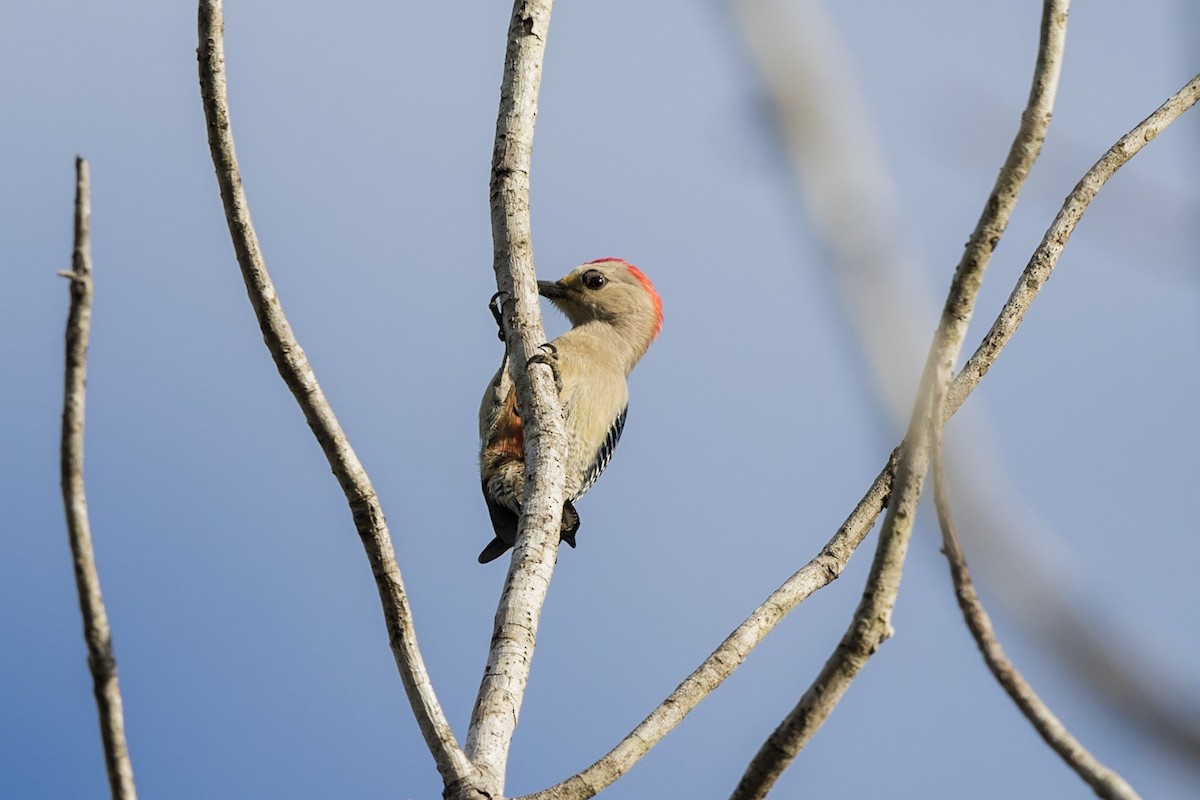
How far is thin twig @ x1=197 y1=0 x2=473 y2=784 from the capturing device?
328 cm

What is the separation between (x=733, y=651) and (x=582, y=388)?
12.1ft

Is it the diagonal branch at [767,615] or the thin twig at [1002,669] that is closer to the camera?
the thin twig at [1002,669]

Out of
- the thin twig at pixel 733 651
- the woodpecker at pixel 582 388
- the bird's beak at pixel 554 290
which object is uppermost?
the bird's beak at pixel 554 290

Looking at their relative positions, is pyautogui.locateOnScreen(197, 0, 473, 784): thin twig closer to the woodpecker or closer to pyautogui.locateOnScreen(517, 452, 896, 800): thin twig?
pyautogui.locateOnScreen(517, 452, 896, 800): thin twig

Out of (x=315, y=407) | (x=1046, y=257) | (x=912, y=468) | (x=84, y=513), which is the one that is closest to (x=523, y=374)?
(x=315, y=407)

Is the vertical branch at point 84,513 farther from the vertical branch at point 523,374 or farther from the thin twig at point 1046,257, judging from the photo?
the thin twig at point 1046,257

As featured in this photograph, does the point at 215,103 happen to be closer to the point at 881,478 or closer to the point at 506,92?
the point at 506,92

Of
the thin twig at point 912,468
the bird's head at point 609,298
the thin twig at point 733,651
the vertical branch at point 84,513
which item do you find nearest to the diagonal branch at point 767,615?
the thin twig at point 733,651

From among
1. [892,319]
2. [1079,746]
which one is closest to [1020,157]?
[892,319]

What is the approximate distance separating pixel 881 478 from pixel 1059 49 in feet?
6.01

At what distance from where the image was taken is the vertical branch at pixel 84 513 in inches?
90.6

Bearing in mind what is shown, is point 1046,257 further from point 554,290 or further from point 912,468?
point 554,290

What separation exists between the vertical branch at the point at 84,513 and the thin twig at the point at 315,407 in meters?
1.04

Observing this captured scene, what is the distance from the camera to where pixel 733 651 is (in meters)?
3.80
